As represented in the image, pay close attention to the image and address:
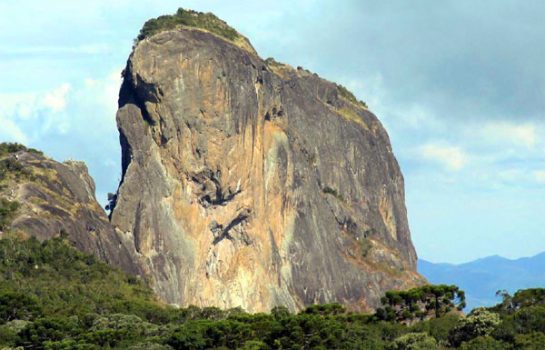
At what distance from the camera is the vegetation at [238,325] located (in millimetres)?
139250

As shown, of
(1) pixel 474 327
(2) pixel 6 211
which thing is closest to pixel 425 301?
(1) pixel 474 327

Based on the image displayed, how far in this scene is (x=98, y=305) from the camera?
171250 millimetres

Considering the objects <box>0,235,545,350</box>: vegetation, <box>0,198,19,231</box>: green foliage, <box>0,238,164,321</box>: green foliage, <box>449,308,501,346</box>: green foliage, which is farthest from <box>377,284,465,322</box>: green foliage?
<box>0,198,19,231</box>: green foliage

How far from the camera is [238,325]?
147 metres

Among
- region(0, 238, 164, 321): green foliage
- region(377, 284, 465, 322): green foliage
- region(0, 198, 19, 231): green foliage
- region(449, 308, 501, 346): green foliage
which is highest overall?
region(0, 198, 19, 231): green foliage

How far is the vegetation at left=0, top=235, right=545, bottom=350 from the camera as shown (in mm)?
139250

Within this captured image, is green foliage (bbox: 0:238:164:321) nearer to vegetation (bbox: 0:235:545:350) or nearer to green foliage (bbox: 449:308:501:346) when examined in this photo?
vegetation (bbox: 0:235:545:350)

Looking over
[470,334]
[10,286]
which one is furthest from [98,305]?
[470,334]

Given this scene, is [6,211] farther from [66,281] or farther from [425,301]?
[425,301]

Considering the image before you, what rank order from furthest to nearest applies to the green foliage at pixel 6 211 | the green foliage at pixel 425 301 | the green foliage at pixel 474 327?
the green foliage at pixel 6 211 → the green foliage at pixel 425 301 → the green foliage at pixel 474 327

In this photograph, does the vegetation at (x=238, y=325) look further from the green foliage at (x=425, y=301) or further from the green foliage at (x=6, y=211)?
the green foliage at (x=6, y=211)

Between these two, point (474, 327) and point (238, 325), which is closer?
point (474, 327)

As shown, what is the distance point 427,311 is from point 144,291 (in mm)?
45548

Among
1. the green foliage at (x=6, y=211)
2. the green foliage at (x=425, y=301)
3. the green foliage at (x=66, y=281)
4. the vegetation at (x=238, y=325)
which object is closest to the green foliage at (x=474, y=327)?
the vegetation at (x=238, y=325)
